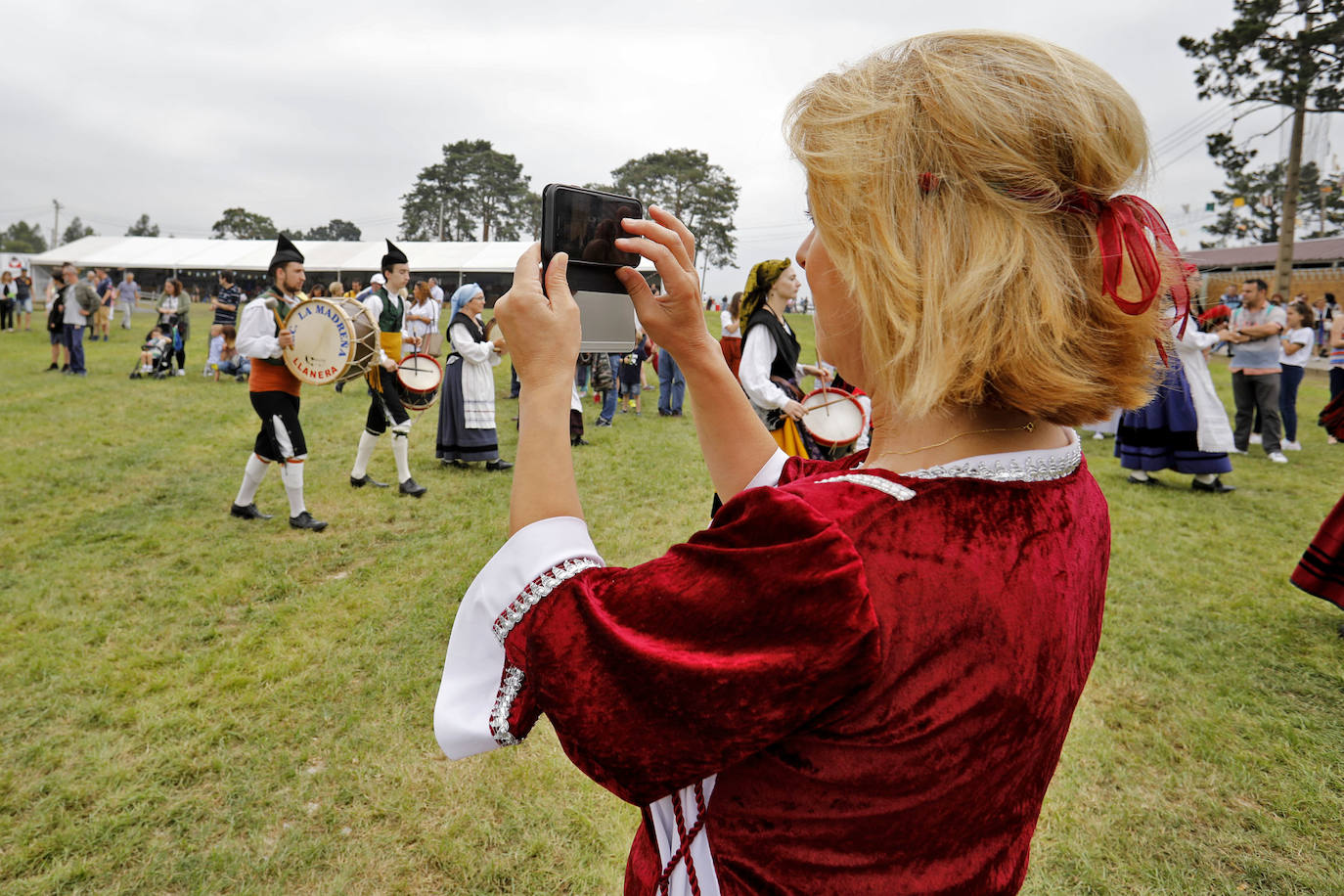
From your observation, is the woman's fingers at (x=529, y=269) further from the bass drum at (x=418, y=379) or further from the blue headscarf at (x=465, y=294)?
the blue headscarf at (x=465, y=294)

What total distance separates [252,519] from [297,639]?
8.79 feet

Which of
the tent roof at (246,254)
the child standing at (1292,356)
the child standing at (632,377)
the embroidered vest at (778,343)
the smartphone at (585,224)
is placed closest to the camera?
the smartphone at (585,224)

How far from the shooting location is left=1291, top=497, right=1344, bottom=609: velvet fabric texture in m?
3.67

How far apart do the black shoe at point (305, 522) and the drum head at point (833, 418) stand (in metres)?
4.06

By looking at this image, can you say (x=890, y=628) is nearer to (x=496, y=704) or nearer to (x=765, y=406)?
(x=496, y=704)

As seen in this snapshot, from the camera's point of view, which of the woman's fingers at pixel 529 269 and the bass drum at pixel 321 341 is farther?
the bass drum at pixel 321 341

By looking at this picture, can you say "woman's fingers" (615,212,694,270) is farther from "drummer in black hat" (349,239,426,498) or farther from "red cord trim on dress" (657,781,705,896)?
"drummer in black hat" (349,239,426,498)

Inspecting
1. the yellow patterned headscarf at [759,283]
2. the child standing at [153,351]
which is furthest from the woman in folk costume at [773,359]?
the child standing at [153,351]

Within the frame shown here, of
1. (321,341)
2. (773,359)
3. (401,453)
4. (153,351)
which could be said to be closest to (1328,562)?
(773,359)

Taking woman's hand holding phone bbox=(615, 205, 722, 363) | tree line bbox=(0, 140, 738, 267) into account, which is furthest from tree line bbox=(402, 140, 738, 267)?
woman's hand holding phone bbox=(615, 205, 722, 363)

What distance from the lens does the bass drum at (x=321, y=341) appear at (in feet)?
19.1

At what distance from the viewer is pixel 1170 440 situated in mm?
7715

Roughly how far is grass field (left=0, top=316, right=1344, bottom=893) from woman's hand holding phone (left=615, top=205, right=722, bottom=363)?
6.93ft

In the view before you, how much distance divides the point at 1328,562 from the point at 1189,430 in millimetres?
4414
